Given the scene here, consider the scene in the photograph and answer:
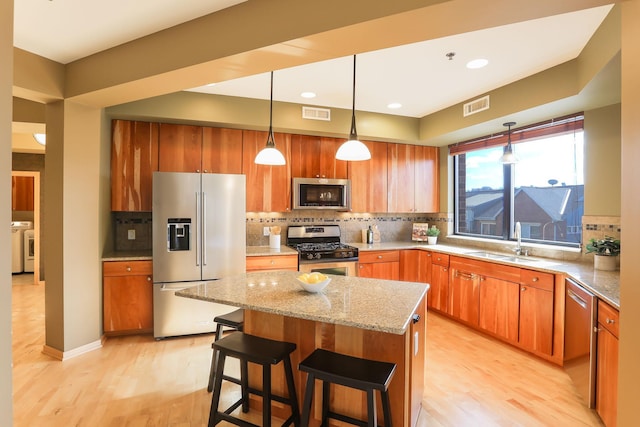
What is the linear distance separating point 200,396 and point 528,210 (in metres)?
3.94

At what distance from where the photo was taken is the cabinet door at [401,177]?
16.1 ft

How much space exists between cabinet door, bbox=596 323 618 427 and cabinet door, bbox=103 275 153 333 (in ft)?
12.8

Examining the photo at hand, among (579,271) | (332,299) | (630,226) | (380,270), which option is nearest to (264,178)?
(380,270)

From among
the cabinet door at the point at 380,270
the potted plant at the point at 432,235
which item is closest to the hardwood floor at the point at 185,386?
the cabinet door at the point at 380,270

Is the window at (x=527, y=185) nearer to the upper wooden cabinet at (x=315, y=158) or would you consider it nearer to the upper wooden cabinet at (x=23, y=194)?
the upper wooden cabinet at (x=315, y=158)

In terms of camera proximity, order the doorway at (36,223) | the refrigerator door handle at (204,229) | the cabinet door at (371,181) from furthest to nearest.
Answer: the doorway at (36,223), the cabinet door at (371,181), the refrigerator door handle at (204,229)

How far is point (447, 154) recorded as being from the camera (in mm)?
5031

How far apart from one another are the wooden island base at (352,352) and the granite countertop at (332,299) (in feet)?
0.54

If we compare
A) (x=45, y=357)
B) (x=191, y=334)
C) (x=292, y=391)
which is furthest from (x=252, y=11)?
(x=45, y=357)

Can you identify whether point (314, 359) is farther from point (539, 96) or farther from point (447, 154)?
point (447, 154)

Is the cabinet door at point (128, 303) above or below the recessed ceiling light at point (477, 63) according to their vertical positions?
below

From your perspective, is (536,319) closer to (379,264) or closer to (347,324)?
(379,264)

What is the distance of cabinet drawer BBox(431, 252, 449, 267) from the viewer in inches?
165

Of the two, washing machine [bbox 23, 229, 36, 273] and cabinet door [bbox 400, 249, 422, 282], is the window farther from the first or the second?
washing machine [bbox 23, 229, 36, 273]
